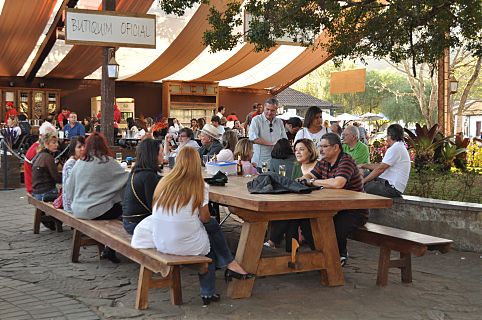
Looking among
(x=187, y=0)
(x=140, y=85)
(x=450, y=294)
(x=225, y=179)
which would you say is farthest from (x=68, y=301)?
(x=140, y=85)

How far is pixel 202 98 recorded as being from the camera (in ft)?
69.8

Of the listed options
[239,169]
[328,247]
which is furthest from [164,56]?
[328,247]

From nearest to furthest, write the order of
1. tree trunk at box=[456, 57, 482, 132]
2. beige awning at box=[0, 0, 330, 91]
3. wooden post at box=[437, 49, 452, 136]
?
beige awning at box=[0, 0, 330, 91] < wooden post at box=[437, 49, 452, 136] < tree trunk at box=[456, 57, 482, 132]

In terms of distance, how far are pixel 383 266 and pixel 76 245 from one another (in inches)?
106

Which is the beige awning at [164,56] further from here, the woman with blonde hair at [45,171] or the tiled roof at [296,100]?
the tiled roof at [296,100]

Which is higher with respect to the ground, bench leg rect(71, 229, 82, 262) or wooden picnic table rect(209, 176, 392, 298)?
wooden picnic table rect(209, 176, 392, 298)

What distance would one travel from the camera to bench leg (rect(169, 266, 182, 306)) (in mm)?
4211

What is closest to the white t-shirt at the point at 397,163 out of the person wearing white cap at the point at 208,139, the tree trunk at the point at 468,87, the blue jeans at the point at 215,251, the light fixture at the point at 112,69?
the person wearing white cap at the point at 208,139

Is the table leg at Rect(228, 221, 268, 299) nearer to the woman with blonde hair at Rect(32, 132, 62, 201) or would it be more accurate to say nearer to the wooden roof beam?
the woman with blonde hair at Rect(32, 132, 62, 201)

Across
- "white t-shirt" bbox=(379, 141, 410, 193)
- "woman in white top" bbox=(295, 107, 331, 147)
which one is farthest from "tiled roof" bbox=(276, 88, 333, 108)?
"white t-shirt" bbox=(379, 141, 410, 193)

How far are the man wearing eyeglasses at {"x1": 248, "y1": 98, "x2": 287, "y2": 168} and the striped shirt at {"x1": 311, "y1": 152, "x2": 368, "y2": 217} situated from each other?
2262mm

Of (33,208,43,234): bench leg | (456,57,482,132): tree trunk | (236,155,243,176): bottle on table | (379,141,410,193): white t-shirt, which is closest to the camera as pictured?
(236,155,243,176): bottle on table

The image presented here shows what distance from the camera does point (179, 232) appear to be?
4082mm

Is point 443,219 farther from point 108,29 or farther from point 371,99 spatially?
point 371,99
